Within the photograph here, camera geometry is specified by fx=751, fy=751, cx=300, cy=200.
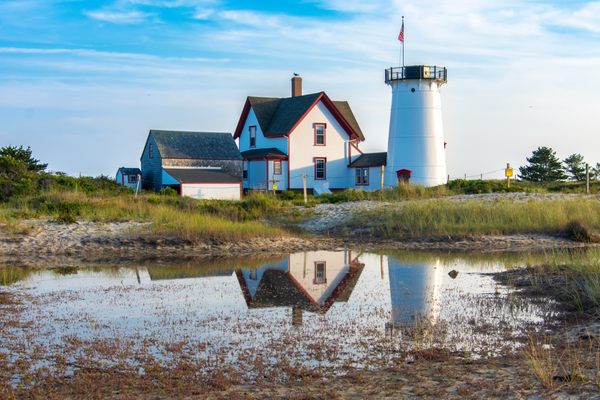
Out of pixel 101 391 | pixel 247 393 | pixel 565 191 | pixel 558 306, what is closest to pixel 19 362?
pixel 101 391

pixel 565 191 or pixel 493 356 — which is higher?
pixel 565 191

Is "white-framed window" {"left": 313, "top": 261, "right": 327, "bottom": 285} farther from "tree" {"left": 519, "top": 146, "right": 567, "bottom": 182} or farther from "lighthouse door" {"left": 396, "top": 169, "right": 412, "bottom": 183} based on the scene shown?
"tree" {"left": 519, "top": 146, "right": 567, "bottom": 182}

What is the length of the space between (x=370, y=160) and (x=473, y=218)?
2170cm

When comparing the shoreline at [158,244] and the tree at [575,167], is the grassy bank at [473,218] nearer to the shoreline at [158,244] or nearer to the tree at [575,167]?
the shoreline at [158,244]

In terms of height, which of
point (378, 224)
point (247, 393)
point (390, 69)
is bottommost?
point (247, 393)

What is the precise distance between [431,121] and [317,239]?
21.3 metres

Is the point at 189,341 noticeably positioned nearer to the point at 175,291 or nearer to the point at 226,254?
the point at 175,291

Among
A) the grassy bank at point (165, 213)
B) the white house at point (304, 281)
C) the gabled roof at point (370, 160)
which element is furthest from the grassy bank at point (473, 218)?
the gabled roof at point (370, 160)

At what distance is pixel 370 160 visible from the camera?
49719 mm

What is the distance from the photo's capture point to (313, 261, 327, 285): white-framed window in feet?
57.8

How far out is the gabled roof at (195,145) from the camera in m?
47.7

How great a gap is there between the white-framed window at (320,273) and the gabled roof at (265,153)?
27.3 meters

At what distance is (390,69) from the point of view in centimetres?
4709

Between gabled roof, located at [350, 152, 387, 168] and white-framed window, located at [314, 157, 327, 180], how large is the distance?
1884mm
